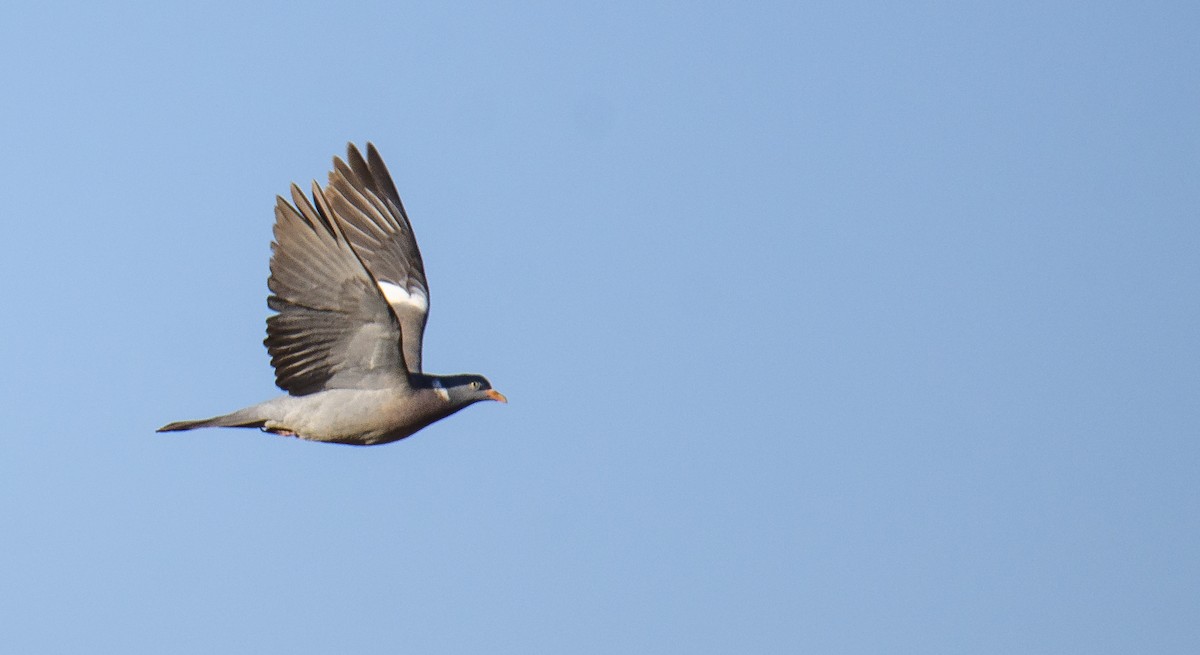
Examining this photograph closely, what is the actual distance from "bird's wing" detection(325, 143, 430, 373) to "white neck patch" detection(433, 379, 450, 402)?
1.00m

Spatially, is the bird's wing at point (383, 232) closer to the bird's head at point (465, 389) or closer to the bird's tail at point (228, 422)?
the bird's head at point (465, 389)

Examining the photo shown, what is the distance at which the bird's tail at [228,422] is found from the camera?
50.1 ft

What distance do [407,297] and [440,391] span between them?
5.16ft

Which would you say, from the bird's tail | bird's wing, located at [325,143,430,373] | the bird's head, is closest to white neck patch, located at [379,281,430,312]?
bird's wing, located at [325,143,430,373]

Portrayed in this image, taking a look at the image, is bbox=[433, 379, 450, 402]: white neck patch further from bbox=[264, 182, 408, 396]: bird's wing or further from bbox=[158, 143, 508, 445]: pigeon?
bbox=[264, 182, 408, 396]: bird's wing

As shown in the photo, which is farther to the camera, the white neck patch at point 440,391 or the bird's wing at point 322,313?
the white neck patch at point 440,391

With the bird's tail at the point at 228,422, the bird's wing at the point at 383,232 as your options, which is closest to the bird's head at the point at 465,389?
the bird's wing at the point at 383,232

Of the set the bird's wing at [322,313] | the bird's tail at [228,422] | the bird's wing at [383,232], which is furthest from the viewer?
the bird's wing at [383,232]

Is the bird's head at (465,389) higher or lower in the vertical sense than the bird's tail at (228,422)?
higher

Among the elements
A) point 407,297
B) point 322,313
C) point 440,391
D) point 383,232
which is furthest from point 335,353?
point 383,232

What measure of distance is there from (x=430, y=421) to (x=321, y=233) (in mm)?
2343

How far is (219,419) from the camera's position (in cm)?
1542

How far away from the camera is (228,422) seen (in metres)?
15.4

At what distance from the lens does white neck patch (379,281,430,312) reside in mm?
16891
